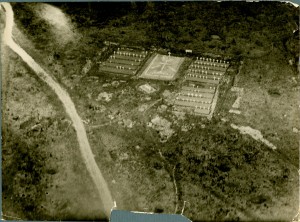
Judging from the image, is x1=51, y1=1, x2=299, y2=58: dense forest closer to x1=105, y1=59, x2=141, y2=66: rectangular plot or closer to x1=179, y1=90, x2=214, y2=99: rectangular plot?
x1=105, y1=59, x2=141, y2=66: rectangular plot

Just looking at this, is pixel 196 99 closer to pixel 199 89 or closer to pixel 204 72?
A: pixel 199 89

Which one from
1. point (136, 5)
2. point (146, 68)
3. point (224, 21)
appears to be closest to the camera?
point (136, 5)

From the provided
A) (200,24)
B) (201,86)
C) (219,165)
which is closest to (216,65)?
(201,86)

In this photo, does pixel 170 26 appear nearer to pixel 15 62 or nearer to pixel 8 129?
pixel 15 62

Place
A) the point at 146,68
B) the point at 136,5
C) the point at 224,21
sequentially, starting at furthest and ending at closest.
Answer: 1. the point at 146,68
2. the point at 224,21
3. the point at 136,5

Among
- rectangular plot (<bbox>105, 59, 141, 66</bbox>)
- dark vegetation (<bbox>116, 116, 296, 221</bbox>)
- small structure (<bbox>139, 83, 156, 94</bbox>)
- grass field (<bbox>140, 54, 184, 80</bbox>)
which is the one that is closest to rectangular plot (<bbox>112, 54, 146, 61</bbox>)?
rectangular plot (<bbox>105, 59, 141, 66</bbox>)

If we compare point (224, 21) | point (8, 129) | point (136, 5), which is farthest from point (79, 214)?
point (224, 21)
